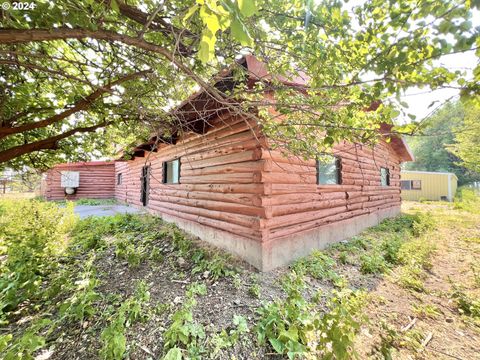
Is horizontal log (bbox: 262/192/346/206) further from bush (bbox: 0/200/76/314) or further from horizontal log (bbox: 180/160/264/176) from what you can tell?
bush (bbox: 0/200/76/314)

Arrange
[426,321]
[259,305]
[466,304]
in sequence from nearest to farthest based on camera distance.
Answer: [426,321]
[259,305]
[466,304]

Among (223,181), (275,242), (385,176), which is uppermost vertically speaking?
(385,176)

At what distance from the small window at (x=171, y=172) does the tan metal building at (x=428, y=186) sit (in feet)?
70.9

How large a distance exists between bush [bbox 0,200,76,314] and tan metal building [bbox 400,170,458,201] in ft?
81.2

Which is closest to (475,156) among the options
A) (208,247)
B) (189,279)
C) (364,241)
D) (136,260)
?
(364,241)

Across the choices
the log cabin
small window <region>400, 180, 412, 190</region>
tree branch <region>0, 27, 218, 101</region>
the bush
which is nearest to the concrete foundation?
the log cabin

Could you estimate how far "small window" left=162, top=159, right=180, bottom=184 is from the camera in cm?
685

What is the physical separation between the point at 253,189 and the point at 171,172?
4.60m

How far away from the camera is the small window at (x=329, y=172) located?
518cm

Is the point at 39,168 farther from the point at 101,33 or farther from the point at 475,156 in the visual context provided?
the point at 475,156

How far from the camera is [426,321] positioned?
2535 millimetres

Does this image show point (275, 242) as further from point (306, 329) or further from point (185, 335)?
point (185, 335)

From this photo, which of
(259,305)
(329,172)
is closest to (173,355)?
(259,305)

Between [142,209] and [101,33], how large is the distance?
9.39m
